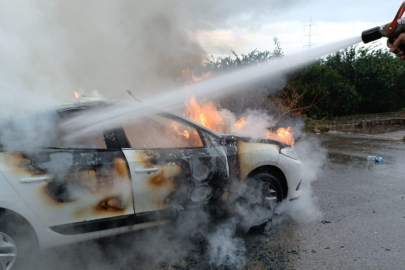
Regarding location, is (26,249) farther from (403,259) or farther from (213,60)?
(213,60)

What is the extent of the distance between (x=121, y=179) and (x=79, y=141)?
552 millimetres

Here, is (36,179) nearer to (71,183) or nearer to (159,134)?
(71,183)

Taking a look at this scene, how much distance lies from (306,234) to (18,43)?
17.0 ft

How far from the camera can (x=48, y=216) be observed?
8.95 feet

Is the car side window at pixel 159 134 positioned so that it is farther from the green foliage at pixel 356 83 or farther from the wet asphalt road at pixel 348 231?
the green foliage at pixel 356 83

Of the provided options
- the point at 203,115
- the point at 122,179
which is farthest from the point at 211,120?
the point at 122,179

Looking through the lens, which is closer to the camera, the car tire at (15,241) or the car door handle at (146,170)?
the car tire at (15,241)

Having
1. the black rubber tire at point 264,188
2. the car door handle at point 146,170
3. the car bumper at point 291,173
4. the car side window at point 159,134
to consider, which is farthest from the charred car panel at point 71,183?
the car bumper at point 291,173

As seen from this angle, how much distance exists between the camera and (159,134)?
11.0 feet

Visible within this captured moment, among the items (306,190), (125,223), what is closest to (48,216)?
(125,223)

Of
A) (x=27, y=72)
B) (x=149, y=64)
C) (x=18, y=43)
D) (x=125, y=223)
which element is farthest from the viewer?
(x=149, y=64)

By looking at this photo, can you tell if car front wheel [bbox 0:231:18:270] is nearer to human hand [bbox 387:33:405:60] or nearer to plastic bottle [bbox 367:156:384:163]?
human hand [bbox 387:33:405:60]

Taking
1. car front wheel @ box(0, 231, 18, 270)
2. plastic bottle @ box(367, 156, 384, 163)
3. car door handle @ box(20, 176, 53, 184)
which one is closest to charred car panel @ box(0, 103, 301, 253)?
car door handle @ box(20, 176, 53, 184)

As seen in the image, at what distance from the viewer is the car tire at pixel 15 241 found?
8.58 ft
